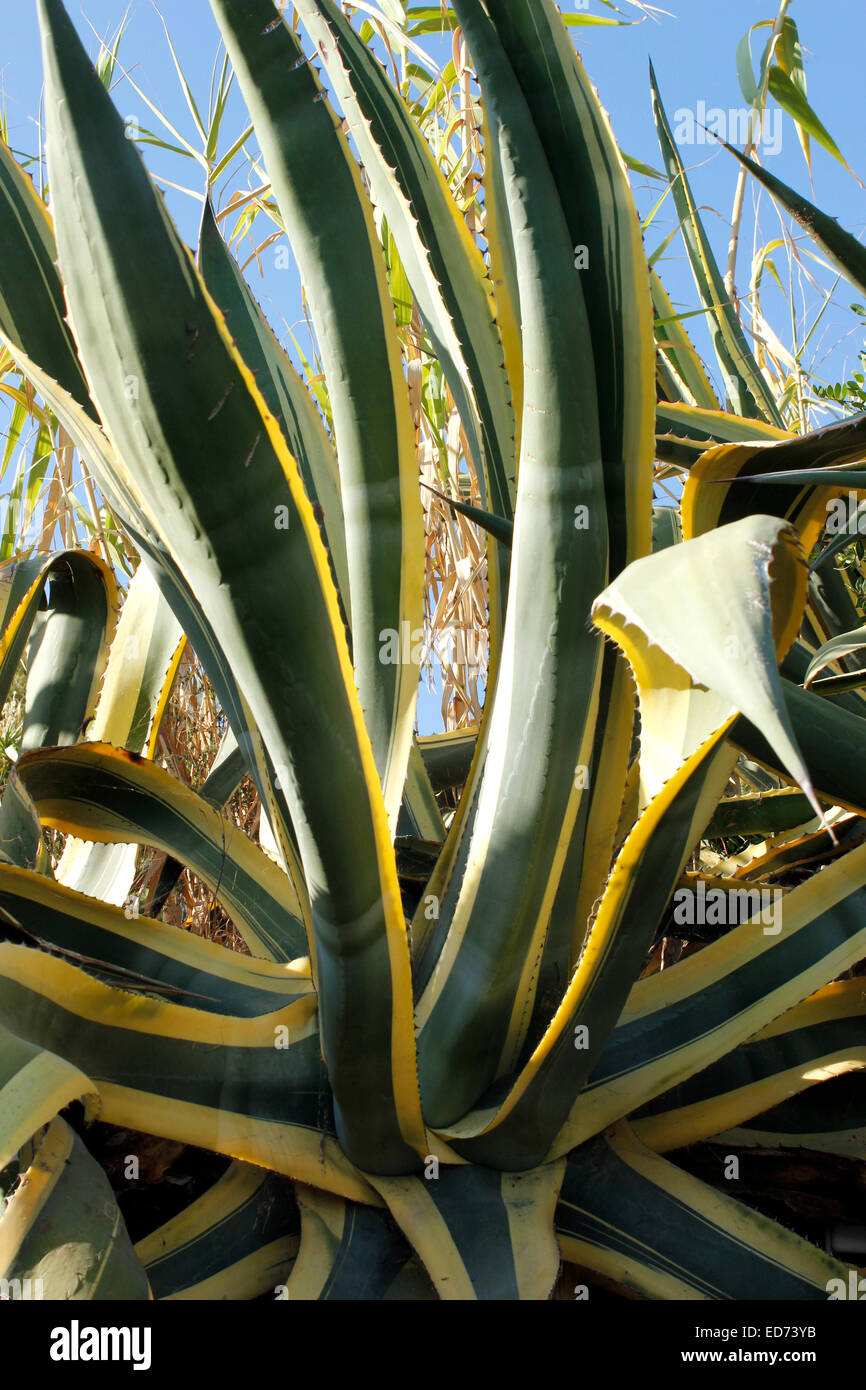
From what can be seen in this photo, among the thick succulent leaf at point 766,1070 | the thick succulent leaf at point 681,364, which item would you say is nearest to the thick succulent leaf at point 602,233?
the thick succulent leaf at point 766,1070

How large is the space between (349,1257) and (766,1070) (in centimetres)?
37

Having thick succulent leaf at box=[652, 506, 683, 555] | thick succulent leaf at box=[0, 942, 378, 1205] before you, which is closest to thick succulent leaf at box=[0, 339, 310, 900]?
thick succulent leaf at box=[0, 942, 378, 1205]

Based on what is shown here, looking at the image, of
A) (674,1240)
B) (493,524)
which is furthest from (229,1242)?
(493,524)

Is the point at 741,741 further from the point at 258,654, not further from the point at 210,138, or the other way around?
the point at 210,138

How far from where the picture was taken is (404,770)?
0.99 metres

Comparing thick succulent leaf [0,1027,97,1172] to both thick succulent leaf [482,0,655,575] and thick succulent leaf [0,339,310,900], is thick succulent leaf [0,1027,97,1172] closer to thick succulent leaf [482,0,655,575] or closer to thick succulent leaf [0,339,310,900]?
thick succulent leaf [0,339,310,900]

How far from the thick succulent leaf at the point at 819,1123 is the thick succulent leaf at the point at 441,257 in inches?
19.4

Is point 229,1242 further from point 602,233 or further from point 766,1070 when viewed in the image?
point 602,233

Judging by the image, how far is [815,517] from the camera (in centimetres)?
98

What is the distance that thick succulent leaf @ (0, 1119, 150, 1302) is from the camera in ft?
2.07

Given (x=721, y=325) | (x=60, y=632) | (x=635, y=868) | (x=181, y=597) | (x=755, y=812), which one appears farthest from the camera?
(x=721, y=325)

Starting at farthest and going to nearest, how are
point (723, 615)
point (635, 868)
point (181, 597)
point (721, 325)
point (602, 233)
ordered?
point (721, 325), point (181, 597), point (602, 233), point (635, 868), point (723, 615)

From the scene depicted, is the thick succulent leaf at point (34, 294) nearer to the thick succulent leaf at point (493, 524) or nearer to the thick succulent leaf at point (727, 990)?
the thick succulent leaf at point (493, 524)
